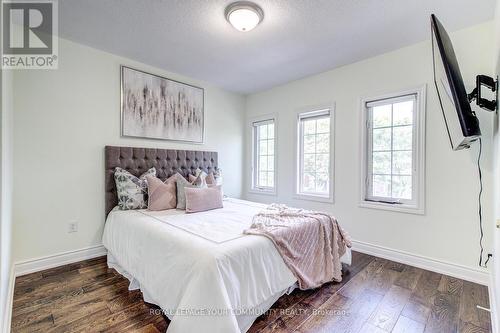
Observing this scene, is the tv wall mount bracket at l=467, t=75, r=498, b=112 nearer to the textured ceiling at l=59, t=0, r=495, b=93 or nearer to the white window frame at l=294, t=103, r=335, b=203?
the textured ceiling at l=59, t=0, r=495, b=93

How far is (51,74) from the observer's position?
7.90 feet

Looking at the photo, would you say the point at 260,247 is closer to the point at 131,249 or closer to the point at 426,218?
the point at 131,249

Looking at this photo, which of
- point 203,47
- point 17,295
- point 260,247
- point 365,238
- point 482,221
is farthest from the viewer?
point 365,238

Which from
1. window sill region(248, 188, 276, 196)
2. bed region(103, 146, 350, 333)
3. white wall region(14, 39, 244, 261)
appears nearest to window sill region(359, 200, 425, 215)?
bed region(103, 146, 350, 333)

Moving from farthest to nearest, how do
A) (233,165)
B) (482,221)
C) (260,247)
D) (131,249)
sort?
1. (233,165)
2. (482,221)
3. (131,249)
4. (260,247)

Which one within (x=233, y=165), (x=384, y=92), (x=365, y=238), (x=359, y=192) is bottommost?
(x=365, y=238)

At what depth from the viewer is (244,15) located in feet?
6.44

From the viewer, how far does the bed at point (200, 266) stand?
1306mm

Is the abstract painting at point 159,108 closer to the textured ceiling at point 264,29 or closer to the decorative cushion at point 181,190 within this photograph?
the textured ceiling at point 264,29

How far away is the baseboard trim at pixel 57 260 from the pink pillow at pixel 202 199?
1252mm

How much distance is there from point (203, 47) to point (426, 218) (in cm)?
314

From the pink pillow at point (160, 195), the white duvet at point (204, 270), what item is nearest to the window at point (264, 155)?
the pink pillow at point (160, 195)

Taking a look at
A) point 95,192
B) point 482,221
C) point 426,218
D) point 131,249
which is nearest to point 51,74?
point 95,192

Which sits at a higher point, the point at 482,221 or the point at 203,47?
the point at 203,47
